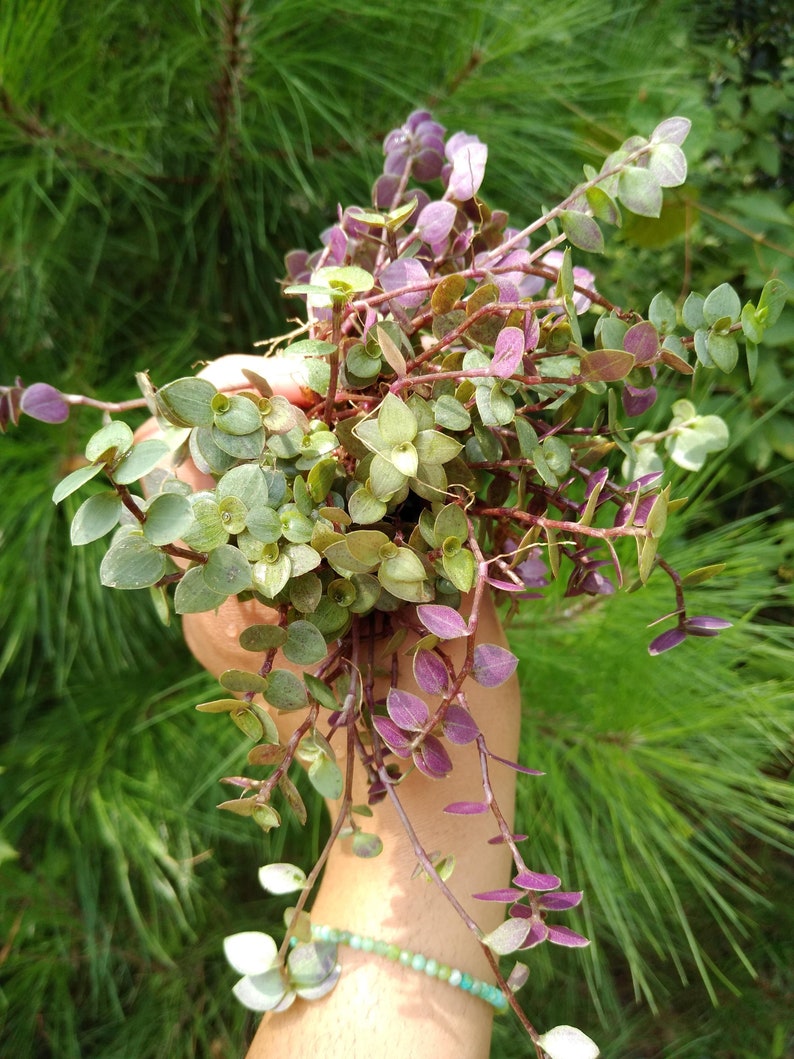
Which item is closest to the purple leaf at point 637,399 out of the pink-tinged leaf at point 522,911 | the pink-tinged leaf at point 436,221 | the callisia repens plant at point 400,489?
the callisia repens plant at point 400,489

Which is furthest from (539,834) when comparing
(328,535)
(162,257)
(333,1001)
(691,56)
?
(691,56)

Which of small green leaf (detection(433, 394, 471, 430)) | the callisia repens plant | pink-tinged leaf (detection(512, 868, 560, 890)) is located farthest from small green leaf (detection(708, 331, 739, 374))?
pink-tinged leaf (detection(512, 868, 560, 890))

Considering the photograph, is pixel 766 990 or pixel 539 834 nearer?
pixel 539 834

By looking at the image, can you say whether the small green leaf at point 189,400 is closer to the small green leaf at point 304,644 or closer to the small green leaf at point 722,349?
the small green leaf at point 304,644

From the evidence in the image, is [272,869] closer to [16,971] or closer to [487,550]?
[487,550]

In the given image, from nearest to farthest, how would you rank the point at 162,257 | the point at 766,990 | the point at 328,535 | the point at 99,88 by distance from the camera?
the point at 328,535, the point at 99,88, the point at 162,257, the point at 766,990

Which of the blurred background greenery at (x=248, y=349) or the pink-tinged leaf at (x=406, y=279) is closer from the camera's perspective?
the pink-tinged leaf at (x=406, y=279)

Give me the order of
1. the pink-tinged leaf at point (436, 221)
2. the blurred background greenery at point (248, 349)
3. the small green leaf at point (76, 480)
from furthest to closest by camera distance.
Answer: the blurred background greenery at point (248, 349) → the pink-tinged leaf at point (436, 221) → the small green leaf at point (76, 480)

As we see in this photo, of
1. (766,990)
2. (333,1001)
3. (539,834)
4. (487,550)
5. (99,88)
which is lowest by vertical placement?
(766,990)
